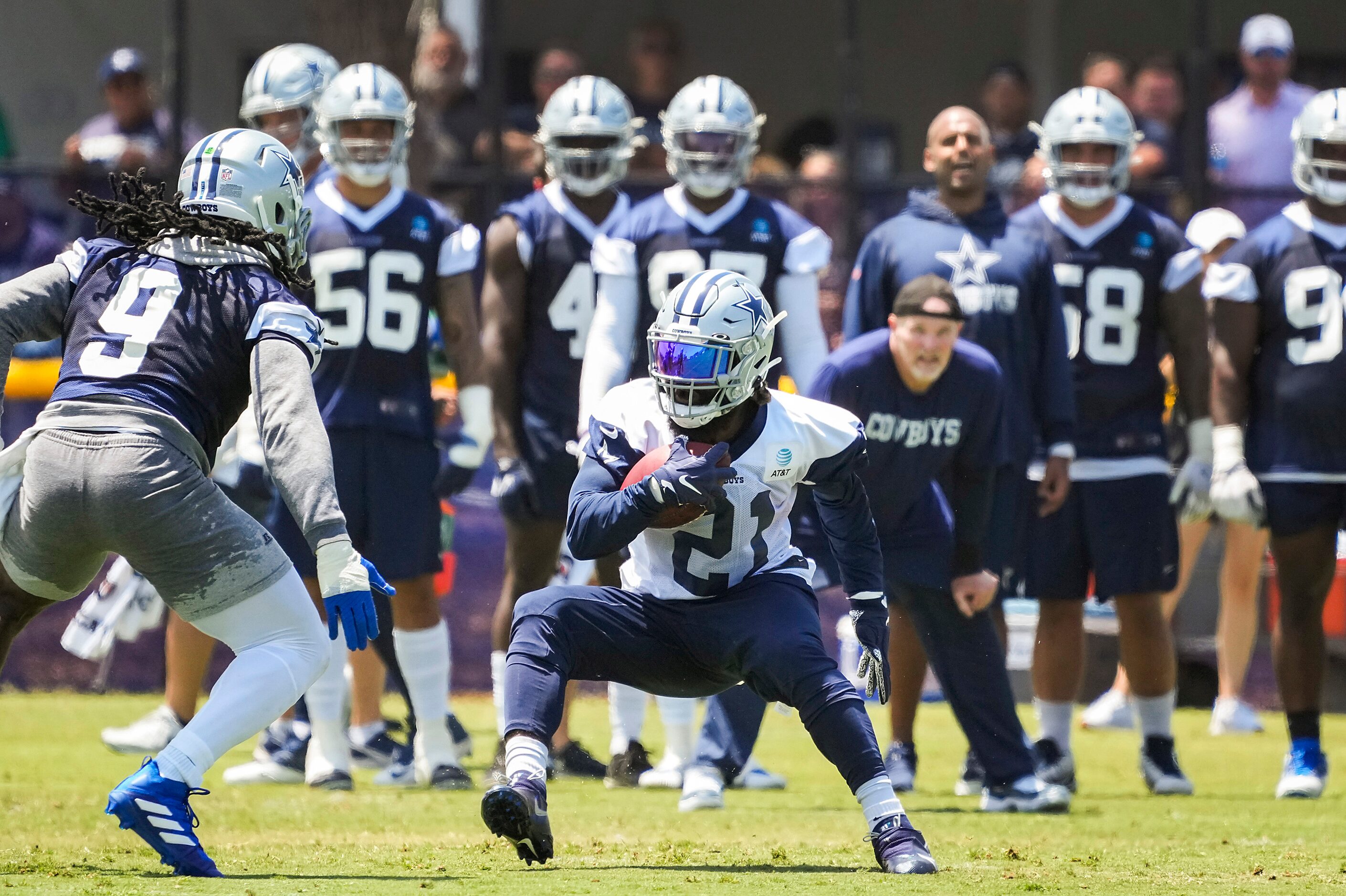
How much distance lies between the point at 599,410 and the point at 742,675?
2.64ft

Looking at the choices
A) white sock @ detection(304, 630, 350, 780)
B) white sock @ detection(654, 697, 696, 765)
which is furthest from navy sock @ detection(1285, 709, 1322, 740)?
white sock @ detection(304, 630, 350, 780)

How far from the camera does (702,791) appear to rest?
6.41m

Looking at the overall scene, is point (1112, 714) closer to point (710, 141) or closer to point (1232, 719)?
point (1232, 719)

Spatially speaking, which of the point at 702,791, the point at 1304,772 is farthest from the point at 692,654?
the point at 1304,772

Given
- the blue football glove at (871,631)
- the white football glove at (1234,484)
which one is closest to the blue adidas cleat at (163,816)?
the blue football glove at (871,631)

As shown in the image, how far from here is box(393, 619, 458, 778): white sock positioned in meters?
7.11

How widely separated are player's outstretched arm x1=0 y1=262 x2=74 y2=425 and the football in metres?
1.47

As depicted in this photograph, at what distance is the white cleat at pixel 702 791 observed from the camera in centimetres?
641

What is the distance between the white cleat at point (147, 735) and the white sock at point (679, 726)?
5.94 feet

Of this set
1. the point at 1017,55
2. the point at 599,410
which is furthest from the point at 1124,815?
the point at 1017,55

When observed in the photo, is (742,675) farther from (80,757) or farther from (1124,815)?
(80,757)

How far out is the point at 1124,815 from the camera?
6.52 m

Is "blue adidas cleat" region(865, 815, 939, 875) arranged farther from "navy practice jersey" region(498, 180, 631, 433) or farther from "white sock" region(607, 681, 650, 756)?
"navy practice jersey" region(498, 180, 631, 433)

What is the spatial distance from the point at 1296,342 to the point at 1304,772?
1.58 metres
